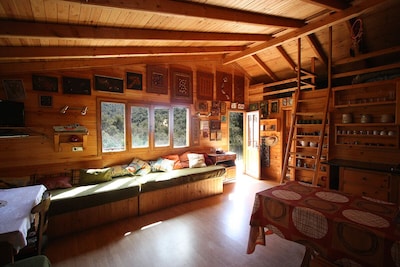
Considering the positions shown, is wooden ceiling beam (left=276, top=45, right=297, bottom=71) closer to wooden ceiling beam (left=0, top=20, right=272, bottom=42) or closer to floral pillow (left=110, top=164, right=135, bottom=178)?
wooden ceiling beam (left=0, top=20, right=272, bottom=42)

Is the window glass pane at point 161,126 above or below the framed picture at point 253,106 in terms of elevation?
below

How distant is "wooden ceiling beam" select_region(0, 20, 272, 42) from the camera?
1924 mm

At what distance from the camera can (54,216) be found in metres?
2.58

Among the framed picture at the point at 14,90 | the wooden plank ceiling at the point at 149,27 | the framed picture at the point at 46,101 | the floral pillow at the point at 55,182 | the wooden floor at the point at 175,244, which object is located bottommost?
the wooden floor at the point at 175,244

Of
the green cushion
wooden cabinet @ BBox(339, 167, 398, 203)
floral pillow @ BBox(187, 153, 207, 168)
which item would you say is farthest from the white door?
the green cushion

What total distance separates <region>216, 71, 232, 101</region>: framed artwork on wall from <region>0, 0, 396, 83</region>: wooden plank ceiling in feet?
3.59

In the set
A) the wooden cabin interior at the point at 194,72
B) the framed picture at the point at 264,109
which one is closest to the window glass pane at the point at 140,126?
the wooden cabin interior at the point at 194,72

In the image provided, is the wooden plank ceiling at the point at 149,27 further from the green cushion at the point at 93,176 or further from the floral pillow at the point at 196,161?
the floral pillow at the point at 196,161

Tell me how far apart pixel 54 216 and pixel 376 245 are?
3482mm

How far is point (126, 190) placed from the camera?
311 cm

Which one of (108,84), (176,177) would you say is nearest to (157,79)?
(108,84)

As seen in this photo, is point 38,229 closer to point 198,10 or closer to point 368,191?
point 198,10

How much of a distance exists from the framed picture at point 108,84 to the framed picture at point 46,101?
2.48 feet

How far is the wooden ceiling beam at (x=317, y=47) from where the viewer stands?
385cm
